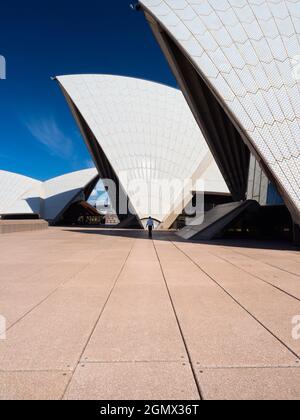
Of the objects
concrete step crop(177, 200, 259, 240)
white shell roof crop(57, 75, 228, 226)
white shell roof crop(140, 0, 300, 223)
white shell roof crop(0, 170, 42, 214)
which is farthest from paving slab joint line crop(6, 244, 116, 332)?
white shell roof crop(0, 170, 42, 214)

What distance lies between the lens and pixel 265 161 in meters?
10.3

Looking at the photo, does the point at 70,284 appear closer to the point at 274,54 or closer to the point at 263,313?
the point at 263,313

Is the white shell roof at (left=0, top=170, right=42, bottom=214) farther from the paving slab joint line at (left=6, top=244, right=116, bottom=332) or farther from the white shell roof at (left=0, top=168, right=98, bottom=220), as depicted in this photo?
the paving slab joint line at (left=6, top=244, right=116, bottom=332)

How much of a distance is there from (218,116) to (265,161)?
8.02m

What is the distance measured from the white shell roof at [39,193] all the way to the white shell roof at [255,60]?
3042cm

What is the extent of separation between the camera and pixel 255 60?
11.8 m

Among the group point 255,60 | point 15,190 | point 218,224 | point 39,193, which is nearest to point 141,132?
point 218,224

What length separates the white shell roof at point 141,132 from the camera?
25.5 metres

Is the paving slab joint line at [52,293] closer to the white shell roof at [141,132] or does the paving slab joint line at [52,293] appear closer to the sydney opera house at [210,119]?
the sydney opera house at [210,119]

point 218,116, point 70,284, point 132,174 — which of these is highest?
point 218,116

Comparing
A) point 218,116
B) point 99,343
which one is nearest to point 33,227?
point 218,116

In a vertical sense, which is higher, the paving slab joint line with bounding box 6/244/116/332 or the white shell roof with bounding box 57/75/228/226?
the white shell roof with bounding box 57/75/228/226

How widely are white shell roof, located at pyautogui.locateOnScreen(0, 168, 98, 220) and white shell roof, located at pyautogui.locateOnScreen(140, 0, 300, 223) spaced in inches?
1198

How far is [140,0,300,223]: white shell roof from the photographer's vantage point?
10.6m
